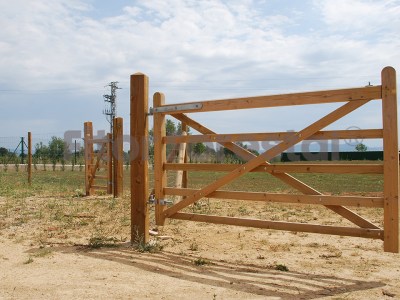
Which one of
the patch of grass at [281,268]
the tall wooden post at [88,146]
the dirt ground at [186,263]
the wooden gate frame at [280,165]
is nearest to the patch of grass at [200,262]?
the dirt ground at [186,263]

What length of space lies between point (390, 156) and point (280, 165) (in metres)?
1.22

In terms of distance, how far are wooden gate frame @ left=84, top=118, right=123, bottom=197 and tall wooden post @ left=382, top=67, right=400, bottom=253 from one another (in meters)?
8.36

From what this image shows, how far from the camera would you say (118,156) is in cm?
1166

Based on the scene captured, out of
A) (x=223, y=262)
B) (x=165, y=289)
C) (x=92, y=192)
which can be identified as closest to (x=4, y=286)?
(x=165, y=289)

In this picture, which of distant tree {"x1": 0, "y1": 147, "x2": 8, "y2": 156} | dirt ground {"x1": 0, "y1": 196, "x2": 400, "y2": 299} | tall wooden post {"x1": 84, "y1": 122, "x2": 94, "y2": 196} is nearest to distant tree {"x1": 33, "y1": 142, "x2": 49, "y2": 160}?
distant tree {"x1": 0, "y1": 147, "x2": 8, "y2": 156}

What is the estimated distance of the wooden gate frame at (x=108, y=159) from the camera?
1162 cm

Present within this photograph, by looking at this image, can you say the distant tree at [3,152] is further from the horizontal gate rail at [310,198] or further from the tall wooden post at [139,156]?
the horizontal gate rail at [310,198]

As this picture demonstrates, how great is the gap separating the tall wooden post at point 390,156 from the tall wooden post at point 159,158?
2.96 m

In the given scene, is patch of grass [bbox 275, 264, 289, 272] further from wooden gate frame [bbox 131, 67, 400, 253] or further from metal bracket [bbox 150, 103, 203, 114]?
metal bracket [bbox 150, 103, 203, 114]

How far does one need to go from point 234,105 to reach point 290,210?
173 inches

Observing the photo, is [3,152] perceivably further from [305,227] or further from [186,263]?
[305,227]

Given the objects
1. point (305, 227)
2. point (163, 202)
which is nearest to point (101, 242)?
point (163, 202)

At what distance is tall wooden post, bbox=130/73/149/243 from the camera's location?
5934mm

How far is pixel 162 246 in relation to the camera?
5754mm
